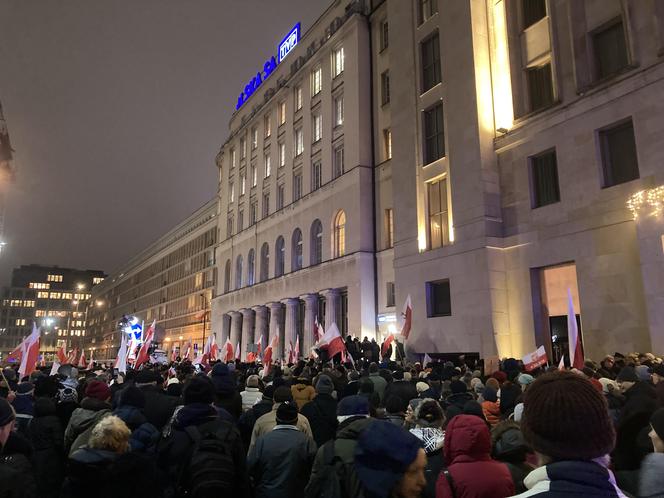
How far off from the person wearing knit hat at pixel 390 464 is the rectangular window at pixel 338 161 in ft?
120

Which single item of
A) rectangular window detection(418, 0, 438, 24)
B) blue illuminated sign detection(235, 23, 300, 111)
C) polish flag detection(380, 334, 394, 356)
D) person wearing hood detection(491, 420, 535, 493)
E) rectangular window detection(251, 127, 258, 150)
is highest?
blue illuminated sign detection(235, 23, 300, 111)

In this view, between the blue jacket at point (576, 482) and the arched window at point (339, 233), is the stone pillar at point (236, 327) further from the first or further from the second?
the blue jacket at point (576, 482)

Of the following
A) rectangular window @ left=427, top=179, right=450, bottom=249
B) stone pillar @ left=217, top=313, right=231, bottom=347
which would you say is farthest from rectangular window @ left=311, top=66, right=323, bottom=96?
stone pillar @ left=217, top=313, right=231, bottom=347

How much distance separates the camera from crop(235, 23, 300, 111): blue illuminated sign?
4889 cm

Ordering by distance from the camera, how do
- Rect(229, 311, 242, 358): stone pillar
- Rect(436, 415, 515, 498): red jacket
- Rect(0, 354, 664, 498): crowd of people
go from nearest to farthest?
Rect(0, 354, 664, 498): crowd of people
Rect(436, 415, 515, 498): red jacket
Rect(229, 311, 242, 358): stone pillar

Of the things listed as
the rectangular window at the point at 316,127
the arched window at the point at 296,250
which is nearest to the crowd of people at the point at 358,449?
the arched window at the point at 296,250

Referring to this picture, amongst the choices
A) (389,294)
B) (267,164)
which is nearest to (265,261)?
(267,164)

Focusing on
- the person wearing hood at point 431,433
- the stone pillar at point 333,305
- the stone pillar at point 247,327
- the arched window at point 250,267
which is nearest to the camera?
the person wearing hood at point 431,433

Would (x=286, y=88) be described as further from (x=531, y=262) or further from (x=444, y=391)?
(x=444, y=391)

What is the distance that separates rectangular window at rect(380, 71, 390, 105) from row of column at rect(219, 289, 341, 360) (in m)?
13.5

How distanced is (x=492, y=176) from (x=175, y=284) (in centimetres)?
6853

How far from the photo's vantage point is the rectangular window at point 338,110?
1564 inches

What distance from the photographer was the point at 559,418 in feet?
7.05

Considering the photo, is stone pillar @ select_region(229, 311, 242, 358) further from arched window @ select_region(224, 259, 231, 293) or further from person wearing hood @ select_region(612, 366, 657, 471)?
person wearing hood @ select_region(612, 366, 657, 471)
